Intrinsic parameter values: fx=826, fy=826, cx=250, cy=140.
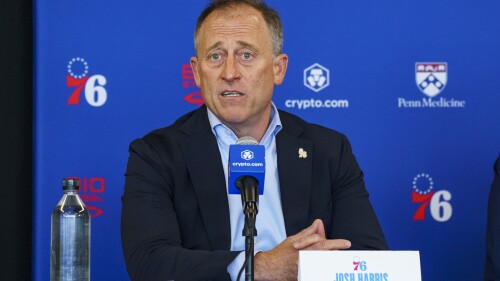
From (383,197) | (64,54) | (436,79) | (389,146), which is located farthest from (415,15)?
(64,54)

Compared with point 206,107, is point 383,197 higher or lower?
lower

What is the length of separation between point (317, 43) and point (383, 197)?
84 centimetres

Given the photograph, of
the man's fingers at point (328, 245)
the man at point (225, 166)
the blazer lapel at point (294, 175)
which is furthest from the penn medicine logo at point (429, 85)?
the man's fingers at point (328, 245)

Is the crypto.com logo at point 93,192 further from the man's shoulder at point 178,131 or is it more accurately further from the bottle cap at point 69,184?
the bottle cap at point 69,184

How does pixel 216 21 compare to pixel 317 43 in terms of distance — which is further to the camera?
pixel 317 43

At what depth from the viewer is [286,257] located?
2.60 metres

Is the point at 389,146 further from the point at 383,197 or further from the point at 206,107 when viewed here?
the point at 206,107

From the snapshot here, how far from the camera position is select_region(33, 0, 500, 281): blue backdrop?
4035 millimetres

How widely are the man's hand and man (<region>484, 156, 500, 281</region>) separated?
120 cm

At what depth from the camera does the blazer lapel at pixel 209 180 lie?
3125 millimetres

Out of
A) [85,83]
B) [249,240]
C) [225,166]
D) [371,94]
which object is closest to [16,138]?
[85,83]

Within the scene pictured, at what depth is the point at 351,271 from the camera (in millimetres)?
2201

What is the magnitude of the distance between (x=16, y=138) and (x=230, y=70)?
1.34 meters

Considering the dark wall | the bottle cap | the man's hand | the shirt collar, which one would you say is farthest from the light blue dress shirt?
the dark wall
